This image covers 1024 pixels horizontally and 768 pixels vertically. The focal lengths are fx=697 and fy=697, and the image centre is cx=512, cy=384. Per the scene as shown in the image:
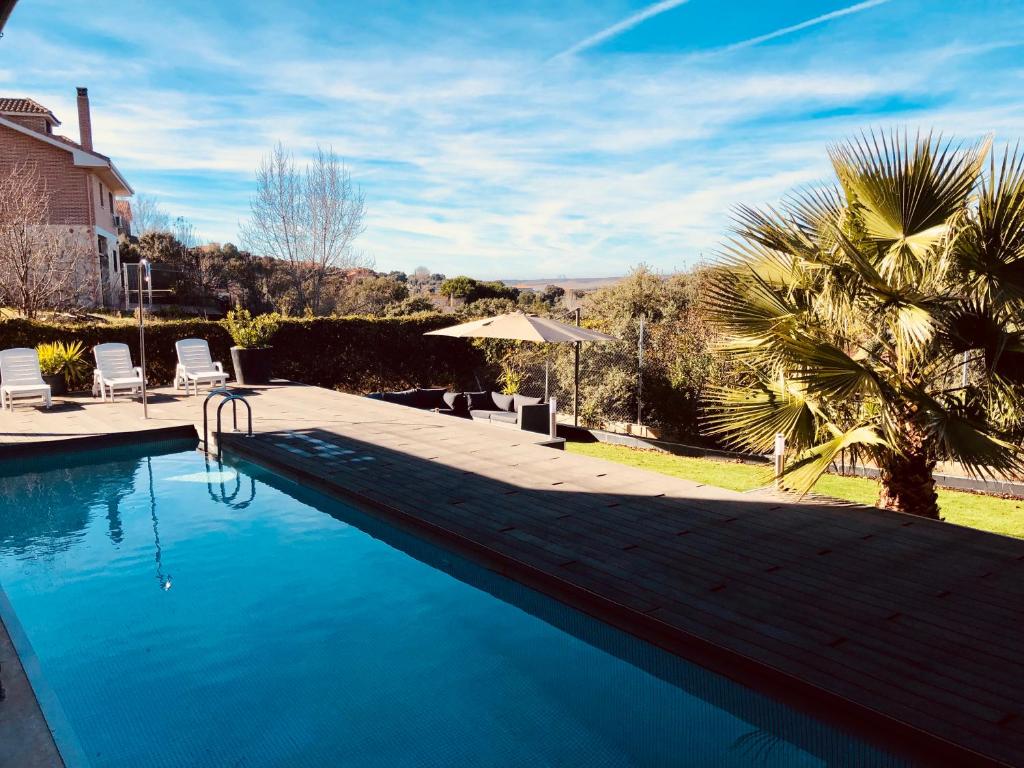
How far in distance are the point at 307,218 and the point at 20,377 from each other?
17.6 m

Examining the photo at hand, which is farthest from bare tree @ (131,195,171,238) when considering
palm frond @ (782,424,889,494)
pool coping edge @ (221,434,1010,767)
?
palm frond @ (782,424,889,494)

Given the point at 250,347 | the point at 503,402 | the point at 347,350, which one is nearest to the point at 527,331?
the point at 503,402

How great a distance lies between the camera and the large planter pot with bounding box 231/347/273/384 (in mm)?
13594

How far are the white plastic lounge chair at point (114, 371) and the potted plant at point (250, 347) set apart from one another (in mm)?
1888

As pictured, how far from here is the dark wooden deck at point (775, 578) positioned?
3.04 metres

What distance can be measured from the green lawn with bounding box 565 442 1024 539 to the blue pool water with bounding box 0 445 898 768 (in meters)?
2.58

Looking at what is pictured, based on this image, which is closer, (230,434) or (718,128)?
(230,434)

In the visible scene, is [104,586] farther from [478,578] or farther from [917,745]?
[917,745]

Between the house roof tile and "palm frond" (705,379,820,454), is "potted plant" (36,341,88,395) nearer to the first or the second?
"palm frond" (705,379,820,454)

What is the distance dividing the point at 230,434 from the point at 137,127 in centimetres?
1867

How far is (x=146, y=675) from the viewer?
3859mm

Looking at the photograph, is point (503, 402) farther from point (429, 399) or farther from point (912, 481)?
point (912, 481)

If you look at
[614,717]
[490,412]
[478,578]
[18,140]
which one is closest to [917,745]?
[614,717]

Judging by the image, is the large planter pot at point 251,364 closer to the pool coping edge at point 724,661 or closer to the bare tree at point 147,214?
the pool coping edge at point 724,661
